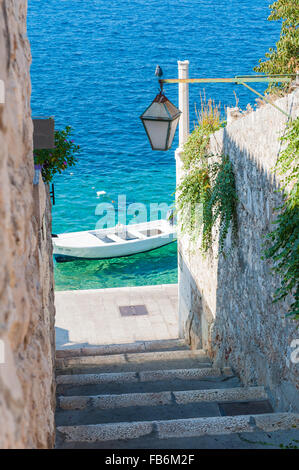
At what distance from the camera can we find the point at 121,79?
43969 millimetres

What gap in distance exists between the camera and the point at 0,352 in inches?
70.4

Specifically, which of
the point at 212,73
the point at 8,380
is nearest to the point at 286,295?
the point at 8,380

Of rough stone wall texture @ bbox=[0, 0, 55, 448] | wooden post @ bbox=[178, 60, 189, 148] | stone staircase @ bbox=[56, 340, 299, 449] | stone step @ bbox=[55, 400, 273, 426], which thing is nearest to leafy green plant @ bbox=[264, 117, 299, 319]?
stone staircase @ bbox=[56, 340, 299, 449]

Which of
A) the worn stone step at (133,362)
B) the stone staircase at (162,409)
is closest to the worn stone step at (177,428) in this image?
the stone staircase at (162,409)

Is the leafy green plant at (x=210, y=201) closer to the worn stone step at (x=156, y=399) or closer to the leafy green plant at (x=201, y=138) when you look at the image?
the leafy green plant at (x=201, y=138)

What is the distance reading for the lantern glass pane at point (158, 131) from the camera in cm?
566

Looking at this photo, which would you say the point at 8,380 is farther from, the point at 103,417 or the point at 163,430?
the point at 103,417

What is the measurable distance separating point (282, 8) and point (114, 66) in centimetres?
3680

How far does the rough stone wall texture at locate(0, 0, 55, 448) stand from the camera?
185cm

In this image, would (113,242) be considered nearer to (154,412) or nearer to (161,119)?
(161,119)

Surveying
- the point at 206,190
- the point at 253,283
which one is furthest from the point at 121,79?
the point at 253,283

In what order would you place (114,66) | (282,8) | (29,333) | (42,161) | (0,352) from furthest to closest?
(114,66), (282,8), (42,161), (29,333), (0,352)

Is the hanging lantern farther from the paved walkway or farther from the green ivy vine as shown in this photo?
the paved walkway

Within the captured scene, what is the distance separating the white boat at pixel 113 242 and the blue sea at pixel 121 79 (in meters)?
0.58
